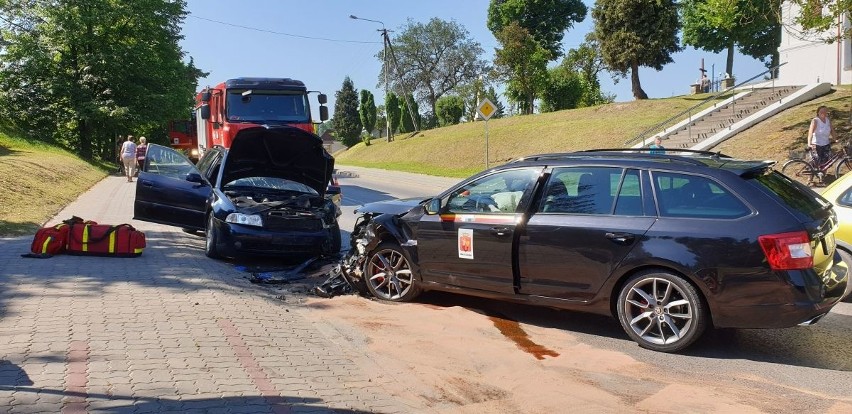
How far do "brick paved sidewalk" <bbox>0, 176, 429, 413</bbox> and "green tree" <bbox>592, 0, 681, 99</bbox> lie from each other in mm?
36080

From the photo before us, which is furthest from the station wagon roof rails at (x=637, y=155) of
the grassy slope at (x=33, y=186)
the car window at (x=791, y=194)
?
the grassy slope at (x=33, y=186)

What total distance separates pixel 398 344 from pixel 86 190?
1915 centimetres

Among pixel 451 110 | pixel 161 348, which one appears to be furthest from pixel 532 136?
pixel 161 348

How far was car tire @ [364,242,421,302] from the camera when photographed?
7.33 meters

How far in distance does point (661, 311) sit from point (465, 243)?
1.90 meters

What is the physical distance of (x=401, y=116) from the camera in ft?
224

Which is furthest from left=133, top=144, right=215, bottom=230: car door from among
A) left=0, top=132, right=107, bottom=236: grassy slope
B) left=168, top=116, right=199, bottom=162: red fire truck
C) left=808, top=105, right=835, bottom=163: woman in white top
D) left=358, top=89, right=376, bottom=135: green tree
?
left=358, top=89, right=376, bottom=135: green tree

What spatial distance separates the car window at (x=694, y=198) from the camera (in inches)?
217

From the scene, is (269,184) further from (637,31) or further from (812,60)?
(637,31)

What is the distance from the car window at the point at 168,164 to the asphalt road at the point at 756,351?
536cm

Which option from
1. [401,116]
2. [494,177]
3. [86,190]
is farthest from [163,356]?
[401,116]

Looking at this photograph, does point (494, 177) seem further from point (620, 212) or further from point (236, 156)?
point (236, 156)

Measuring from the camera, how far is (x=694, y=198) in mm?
5719

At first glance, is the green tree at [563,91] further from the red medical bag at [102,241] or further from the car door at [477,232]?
the car door at [477,232]
